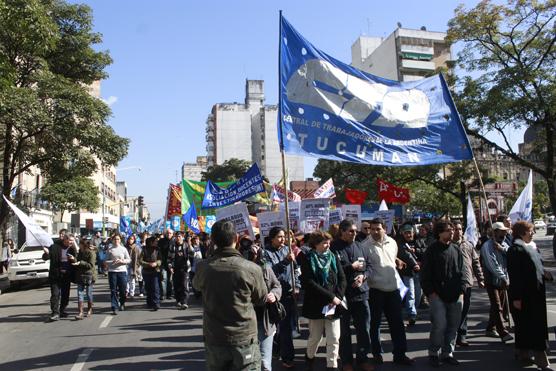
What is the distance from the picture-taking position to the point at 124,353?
765cm

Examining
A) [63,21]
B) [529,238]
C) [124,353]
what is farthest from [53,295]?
[63,21]

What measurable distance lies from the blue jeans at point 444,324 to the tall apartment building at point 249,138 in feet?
331

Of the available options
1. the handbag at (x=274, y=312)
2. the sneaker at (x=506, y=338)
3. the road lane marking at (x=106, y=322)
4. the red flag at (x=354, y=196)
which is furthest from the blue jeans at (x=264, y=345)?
the red flag at (x=354, y=196)

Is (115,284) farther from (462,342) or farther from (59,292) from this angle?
(462,342)

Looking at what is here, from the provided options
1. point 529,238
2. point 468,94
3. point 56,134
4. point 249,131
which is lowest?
point 529,238

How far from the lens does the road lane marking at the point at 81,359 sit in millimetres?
6922

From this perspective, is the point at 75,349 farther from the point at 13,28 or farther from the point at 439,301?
the point at 13,28

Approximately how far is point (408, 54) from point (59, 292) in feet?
244

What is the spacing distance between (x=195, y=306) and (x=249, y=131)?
9920 centimetres

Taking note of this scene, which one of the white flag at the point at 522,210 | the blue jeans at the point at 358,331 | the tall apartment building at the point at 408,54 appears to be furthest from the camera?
the tall apartment building at the point at 408,54

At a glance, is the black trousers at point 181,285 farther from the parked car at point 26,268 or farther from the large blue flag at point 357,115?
the parked car at point 26,268

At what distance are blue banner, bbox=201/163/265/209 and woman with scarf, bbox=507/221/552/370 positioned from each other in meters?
6.24

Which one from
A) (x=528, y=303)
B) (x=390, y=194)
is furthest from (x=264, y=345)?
(x=390, y=194)

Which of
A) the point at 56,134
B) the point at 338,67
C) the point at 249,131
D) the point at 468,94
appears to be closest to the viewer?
the point at 338,67
